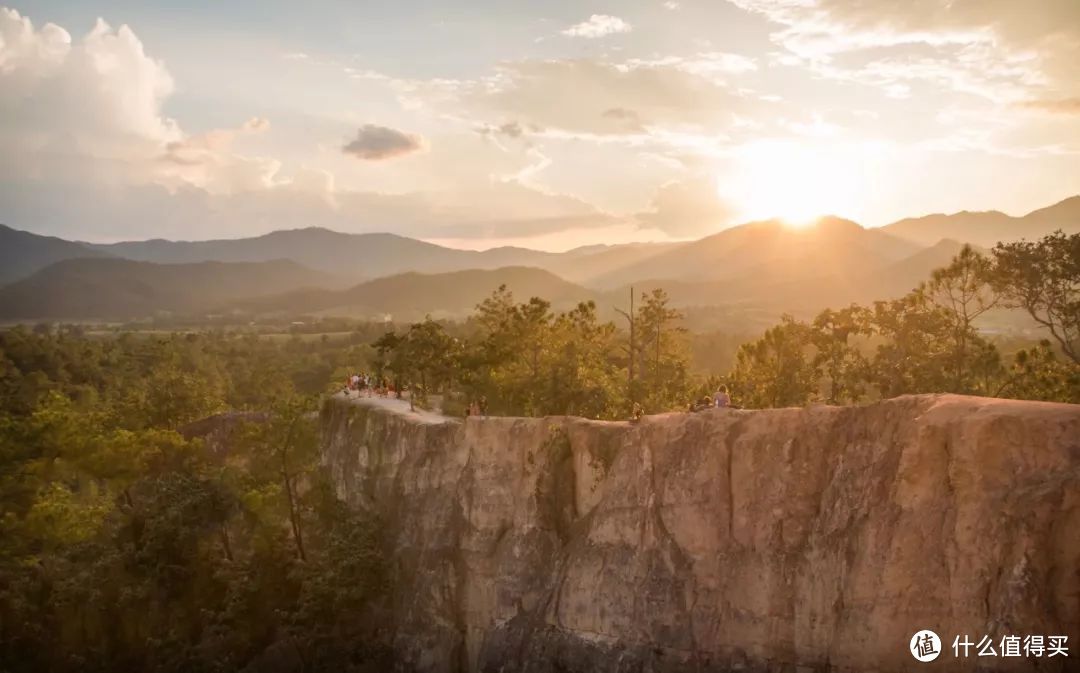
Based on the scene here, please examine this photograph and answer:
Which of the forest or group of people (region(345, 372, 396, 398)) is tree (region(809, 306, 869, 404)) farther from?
group of people (region(345, 372, 396, 398))

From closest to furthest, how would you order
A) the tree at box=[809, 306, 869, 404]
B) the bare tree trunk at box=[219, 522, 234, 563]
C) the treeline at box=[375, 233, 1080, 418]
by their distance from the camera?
the treeline at box=[375, 233, 1080, 418], the tree at box=[809, 306, 869, 404], the bare tree trunk at box=[219, 522, 234, 563]

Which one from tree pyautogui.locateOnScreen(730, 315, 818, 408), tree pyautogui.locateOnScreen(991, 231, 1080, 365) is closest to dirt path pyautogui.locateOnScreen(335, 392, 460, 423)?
tree pyautogui.locateOnScreen(730, 315, 818, 408)

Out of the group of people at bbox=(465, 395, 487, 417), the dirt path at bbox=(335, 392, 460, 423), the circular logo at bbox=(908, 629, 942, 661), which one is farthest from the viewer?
the dirt path at bbox=(335, 392, 460, 423)

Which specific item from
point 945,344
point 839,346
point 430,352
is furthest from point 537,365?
point 945,344

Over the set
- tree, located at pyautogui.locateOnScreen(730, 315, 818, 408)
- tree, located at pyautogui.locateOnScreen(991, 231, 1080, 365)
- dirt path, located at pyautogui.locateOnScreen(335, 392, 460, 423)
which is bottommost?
dirt path, located at pyautogui.locateOnScreen(335, 392, 460, 423)

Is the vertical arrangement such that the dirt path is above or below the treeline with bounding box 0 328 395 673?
above

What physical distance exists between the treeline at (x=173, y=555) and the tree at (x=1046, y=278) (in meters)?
33.1

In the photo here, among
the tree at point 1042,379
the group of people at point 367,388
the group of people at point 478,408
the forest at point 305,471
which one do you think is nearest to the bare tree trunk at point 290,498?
the forest at point 305,471

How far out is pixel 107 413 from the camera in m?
58.4

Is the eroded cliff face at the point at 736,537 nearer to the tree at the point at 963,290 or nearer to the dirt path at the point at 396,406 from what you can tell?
the dirt path at the point at 396,406

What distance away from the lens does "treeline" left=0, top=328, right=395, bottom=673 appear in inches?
1564

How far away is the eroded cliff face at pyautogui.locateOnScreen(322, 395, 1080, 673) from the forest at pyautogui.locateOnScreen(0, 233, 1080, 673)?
5920 mm

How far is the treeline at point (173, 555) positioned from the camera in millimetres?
39719

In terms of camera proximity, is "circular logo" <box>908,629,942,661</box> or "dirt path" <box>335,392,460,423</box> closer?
"circular logo" <box>908,629,942,661</box>
